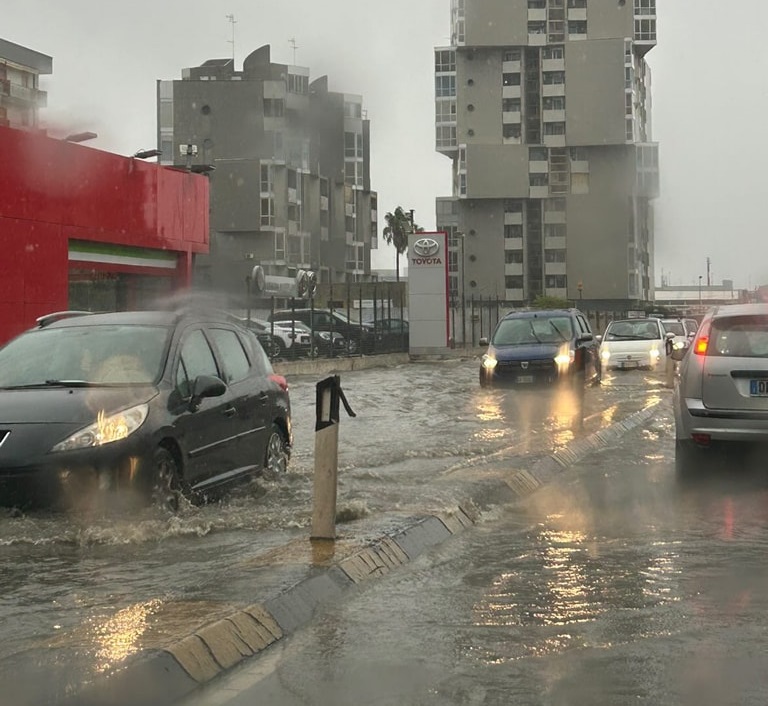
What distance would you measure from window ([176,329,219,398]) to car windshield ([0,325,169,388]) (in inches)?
6.9

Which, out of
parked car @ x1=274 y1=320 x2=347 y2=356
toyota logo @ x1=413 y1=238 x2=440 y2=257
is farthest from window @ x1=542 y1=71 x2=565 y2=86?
parked car @ x1=274 y1=320 x2=347 y2=356

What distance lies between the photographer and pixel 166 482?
8297 millimetres

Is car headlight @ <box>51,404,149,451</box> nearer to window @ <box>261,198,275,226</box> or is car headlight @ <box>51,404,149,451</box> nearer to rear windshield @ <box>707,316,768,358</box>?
rear windshield @ <box>707,316,768,358</box>

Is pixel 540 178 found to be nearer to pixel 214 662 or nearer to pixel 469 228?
pixel 469 228

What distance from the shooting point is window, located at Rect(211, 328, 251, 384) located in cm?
984

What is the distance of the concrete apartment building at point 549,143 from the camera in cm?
10169

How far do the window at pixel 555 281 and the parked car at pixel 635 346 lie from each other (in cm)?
7146

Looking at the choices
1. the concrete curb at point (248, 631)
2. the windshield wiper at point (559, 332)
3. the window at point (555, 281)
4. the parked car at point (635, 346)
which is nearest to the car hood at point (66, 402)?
the concrete curb at point (248, 631)

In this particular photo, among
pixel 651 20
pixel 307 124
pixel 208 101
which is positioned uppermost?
pixel 651 20

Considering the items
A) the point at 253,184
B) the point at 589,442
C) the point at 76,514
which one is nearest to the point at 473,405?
the point at 589,442

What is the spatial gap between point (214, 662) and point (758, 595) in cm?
293

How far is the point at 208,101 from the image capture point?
84.2m

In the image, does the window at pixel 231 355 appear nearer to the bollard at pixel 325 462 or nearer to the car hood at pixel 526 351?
the bollard at pixel 325 462

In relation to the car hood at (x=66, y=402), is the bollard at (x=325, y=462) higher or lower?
lower
